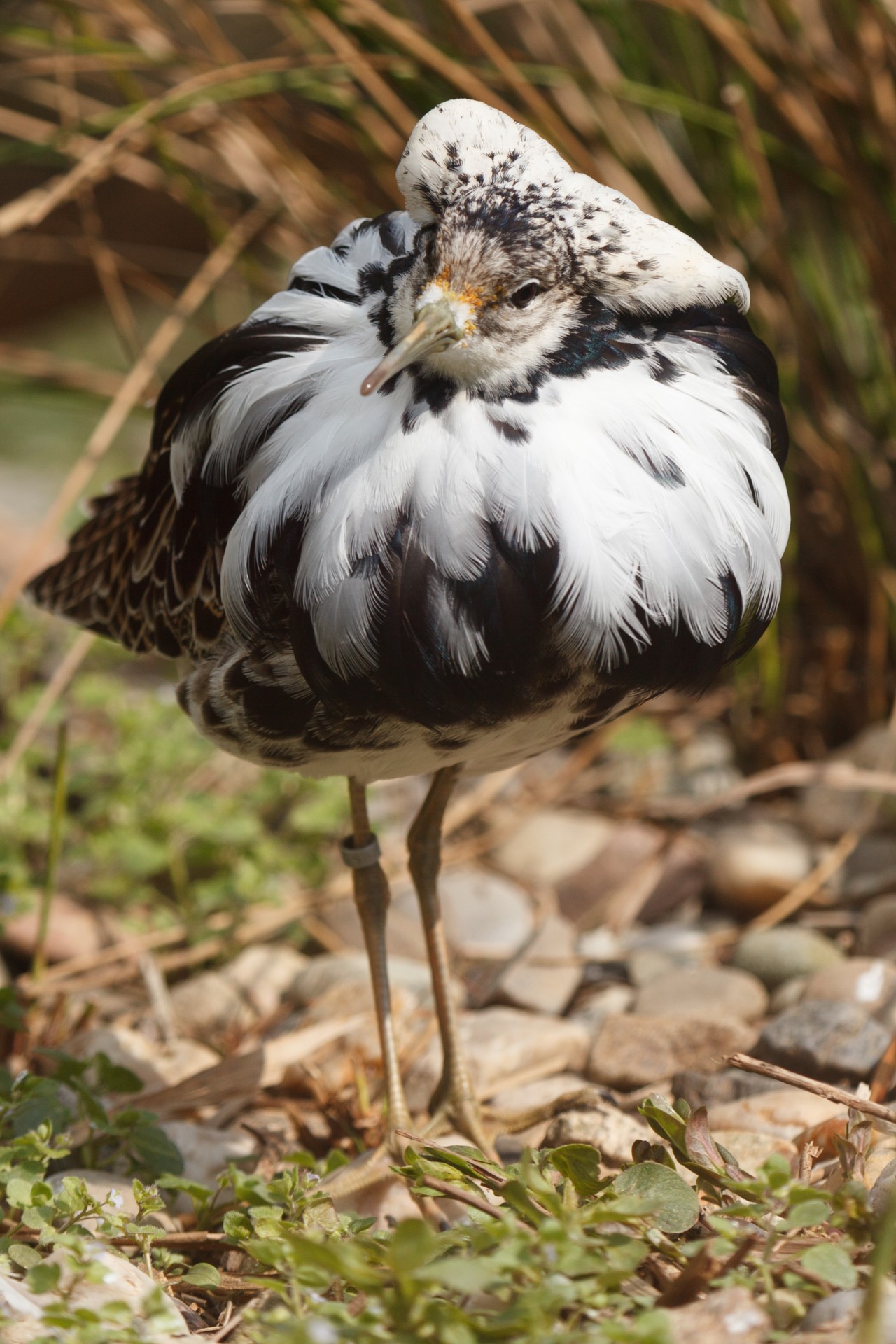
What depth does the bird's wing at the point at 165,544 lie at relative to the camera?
2.10 metres

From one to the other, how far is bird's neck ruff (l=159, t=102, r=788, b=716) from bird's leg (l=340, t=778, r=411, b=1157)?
0.62 metres

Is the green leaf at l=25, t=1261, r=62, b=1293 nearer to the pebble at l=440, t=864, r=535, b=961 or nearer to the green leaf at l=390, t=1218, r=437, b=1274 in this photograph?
the green leaf at l=390, t=1218, r=437, b=1274

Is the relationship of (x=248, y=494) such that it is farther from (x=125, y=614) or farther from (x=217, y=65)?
(x=217, y=65)

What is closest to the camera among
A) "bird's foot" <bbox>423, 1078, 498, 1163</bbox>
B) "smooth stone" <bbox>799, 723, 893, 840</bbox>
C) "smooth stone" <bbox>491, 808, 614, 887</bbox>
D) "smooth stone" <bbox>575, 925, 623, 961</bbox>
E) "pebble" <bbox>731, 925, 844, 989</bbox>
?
"bird's foot" <bbox>423, 1078, 498, 1163</bbox>

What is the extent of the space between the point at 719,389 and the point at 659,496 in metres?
0.24

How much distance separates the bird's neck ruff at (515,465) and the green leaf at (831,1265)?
74cm

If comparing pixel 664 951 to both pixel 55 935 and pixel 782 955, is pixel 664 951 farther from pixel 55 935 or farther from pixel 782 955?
pixel 55 935

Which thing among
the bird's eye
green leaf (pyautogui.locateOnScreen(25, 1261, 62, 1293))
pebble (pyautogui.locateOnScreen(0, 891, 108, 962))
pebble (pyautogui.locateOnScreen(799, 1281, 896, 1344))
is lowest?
pebble (pyautogui.locateOnScreen(799, 1281, 896, 1344))

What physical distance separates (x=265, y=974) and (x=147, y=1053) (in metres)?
0.39

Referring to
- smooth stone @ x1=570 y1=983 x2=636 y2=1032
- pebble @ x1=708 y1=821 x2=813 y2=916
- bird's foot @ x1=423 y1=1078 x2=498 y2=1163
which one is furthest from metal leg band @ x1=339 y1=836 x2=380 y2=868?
pebble @ x1=708 y1=821 x2=813 y2=916

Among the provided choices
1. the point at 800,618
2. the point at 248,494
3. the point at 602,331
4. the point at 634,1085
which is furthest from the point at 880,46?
the point at 634,1085

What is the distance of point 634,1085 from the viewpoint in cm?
254

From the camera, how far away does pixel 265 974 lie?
3.12 meters

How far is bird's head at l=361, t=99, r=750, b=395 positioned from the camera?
1.71m
